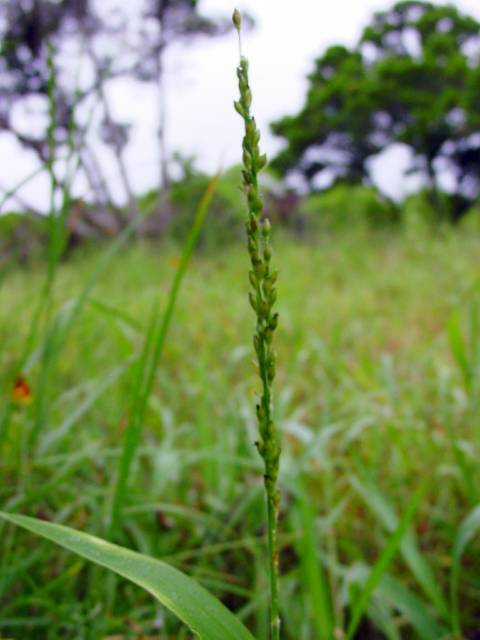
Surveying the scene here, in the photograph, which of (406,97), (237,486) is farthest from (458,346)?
(406,97)

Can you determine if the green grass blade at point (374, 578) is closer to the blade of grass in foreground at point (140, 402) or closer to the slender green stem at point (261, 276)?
the blade of grass in foreground at point (140, 402)

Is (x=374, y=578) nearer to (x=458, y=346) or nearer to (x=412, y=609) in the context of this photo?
(x=412, y=609)

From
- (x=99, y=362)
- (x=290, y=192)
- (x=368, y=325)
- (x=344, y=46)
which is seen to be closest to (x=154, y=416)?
(x=99, y=362)

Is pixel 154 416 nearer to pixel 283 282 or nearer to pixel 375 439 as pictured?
pixel 375 439

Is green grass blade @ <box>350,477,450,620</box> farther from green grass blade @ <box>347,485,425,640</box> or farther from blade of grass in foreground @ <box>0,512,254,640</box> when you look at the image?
blade of grass in foreground @ <box>0,512,254,640</box>

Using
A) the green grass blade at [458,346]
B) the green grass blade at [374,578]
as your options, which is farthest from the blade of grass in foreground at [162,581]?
the green grass blade at [458,346]
